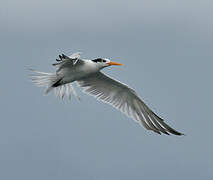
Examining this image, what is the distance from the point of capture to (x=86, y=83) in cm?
1647

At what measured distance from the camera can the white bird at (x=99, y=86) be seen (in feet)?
48.6

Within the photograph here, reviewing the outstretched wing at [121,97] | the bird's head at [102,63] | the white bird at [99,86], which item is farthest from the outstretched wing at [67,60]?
the outstretched wing at [121,97]

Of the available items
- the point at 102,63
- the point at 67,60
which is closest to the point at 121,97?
the point at 102,63

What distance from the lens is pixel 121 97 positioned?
16297mm

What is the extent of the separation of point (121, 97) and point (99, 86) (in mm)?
833

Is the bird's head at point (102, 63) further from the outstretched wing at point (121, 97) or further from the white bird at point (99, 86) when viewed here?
the outstretched wing at point (121, 97)

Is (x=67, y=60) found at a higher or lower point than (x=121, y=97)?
higher

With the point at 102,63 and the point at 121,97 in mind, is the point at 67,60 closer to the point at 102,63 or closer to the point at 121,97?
the point at 102,63

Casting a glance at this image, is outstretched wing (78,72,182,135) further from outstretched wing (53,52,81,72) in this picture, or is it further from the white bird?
outstretched wing (53,52,81,72)

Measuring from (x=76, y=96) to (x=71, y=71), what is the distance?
1.51 meters

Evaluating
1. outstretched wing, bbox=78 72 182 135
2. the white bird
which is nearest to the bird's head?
the white bird

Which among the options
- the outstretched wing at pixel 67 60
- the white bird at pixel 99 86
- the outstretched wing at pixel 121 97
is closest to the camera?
the outstretched wing at pixel 67 60

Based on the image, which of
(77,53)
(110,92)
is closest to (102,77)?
(110,92)

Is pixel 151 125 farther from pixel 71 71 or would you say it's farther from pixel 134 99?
pixel 71 71
